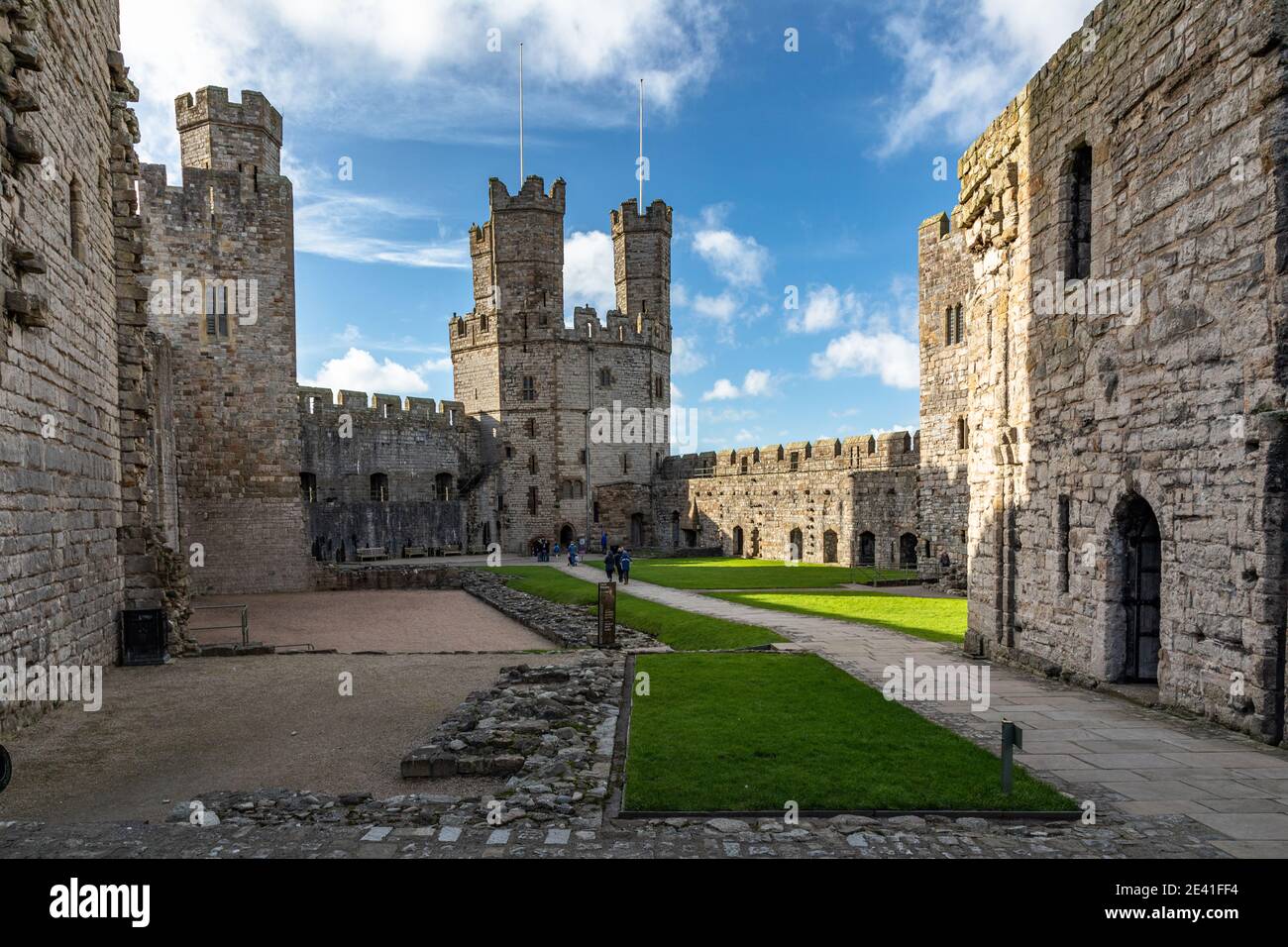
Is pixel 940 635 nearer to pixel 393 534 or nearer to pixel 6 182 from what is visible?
pixel 6 182

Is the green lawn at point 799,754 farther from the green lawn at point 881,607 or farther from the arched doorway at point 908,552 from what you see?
the arched doorway at point 908,552

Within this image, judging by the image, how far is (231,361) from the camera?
2334 centimetres

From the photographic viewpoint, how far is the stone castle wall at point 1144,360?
6.71 metres

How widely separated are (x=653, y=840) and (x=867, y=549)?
85.1 feet

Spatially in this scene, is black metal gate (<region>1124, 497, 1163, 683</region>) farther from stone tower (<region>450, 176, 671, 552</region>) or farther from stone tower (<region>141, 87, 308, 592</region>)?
stone tower (<region>450, 176, 671, 552</region>)

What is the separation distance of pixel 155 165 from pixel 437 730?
72.3 ft

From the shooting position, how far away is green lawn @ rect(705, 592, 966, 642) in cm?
1455

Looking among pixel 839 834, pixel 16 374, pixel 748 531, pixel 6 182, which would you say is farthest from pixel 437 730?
pixel 748 531

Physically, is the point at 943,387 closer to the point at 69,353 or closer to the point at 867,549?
the point at 867,549

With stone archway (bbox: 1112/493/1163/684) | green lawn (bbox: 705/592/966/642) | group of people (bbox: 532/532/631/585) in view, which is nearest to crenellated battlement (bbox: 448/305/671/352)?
group of people (bbox: 532/532/631/585)

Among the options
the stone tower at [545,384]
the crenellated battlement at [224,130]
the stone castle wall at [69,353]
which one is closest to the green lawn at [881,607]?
the stone castle wall at [69,353]

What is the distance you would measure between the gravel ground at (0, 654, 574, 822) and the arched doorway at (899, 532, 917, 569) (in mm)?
18638

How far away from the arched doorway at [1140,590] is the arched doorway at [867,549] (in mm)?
20473

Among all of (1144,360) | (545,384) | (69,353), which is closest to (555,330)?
(545,384)
